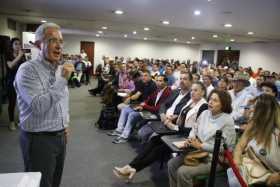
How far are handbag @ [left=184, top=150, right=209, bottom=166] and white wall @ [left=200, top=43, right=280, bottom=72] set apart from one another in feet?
41.1

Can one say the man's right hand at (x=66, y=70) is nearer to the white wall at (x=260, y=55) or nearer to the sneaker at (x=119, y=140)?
the sneaker at (x=119, y=140)

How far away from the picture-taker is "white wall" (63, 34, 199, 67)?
49.3ft

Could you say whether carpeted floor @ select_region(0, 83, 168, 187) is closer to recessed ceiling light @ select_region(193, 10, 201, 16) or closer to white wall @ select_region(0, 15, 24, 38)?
recessed ceiling light @ select_region(193, 10, 201, 16)

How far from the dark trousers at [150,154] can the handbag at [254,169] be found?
0.94 m

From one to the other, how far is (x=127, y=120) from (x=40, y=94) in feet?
9.27

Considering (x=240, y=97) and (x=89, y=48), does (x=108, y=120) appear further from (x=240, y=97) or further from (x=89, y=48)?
(x=89, y=48)

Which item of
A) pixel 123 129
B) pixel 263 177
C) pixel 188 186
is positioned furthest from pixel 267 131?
pixel 123 129

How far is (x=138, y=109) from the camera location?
3.91 metres

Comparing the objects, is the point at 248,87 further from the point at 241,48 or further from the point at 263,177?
the point at 241,48

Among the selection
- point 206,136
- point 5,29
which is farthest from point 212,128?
point 5,29

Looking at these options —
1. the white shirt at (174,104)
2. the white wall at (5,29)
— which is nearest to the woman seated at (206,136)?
the white shirt at (174,104)

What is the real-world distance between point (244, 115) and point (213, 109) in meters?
1.27

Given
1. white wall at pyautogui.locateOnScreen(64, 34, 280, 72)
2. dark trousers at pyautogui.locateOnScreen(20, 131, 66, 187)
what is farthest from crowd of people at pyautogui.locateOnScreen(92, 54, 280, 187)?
white wall at pyautogui.locateOnScreen(64, 34, 280, 72)

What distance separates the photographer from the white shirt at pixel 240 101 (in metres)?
3.54
